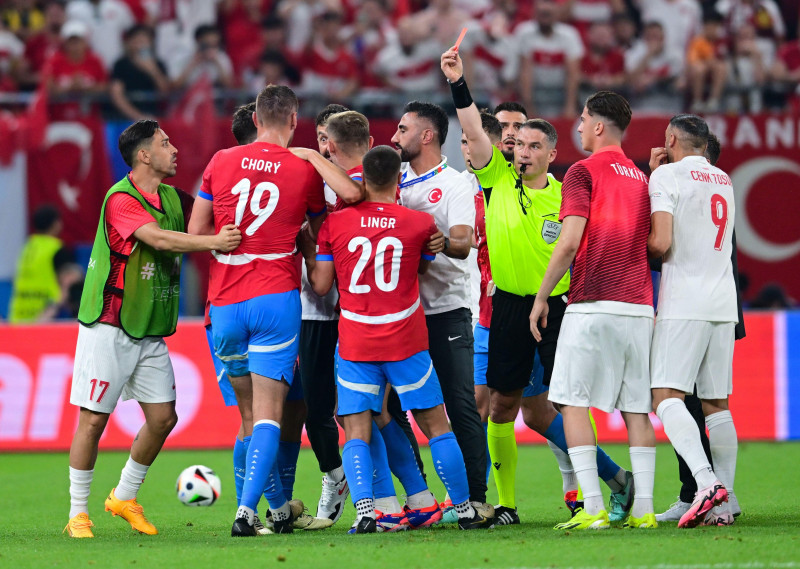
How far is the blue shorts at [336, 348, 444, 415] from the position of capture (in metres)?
6.67

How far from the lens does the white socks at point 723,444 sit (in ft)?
22.8

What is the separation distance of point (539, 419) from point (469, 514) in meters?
1.07

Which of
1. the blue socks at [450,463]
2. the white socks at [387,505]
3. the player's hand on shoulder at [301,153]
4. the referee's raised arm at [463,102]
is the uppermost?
the referee's raised arm at [463,102]

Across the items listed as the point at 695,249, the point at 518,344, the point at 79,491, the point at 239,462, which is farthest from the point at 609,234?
the point at 79,491

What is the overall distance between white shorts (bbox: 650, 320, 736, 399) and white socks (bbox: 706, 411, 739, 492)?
273 millimetres

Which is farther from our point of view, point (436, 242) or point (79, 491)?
point (79, 491)

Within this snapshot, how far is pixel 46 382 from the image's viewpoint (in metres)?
12.2

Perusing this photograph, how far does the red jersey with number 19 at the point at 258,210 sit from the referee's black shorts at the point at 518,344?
1455 mm

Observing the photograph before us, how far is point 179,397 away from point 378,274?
6340 mm

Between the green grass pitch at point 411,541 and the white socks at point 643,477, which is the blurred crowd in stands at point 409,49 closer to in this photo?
the green grass pitch at point 411,541

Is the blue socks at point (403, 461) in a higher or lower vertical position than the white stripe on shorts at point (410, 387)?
lower

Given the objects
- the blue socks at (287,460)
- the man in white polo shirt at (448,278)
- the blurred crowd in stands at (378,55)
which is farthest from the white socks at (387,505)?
the blurred crowd in stands at (378,55)

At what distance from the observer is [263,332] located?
665cm

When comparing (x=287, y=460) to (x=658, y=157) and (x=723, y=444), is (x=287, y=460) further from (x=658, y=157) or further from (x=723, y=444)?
(x=658, y=157)
